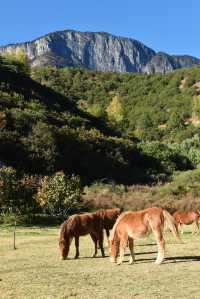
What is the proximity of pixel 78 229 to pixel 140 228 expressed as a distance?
3313mm

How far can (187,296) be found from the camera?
35.3 feet

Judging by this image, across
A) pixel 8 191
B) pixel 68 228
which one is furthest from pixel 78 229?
pixel 8 191

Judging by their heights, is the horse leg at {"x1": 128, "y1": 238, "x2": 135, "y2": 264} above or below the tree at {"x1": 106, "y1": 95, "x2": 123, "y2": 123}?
below

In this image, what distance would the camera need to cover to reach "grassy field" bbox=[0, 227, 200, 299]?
11414 mm

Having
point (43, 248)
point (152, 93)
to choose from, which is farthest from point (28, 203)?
point (152, 93)

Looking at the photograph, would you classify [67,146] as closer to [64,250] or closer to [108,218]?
[108,218]

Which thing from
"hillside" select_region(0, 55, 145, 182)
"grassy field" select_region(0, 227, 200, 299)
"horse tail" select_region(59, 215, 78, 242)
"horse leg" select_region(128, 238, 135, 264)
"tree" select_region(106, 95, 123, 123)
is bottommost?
"grassy field" select_region(0, 227, 200, 299)

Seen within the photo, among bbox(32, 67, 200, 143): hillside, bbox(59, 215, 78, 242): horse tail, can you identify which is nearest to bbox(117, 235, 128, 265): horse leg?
bbox(59, 215, 78, 242): horse tail

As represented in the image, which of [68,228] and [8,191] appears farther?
[8,191]

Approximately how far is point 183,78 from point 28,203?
115 m

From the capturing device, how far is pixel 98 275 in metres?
13.6

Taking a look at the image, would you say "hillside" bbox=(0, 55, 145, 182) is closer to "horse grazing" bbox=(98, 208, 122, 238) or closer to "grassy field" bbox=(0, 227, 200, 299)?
"horse grazing" bbox=(98, 208, 122, 238)

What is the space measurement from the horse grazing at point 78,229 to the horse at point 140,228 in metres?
1.86

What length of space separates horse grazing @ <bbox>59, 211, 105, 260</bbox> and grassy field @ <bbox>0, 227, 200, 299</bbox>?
18.2 inches
